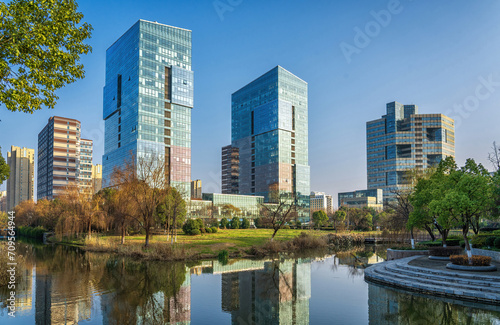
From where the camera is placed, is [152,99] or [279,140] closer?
[152,99]

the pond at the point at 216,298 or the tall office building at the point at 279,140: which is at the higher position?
the tall office building at the point at 279,140

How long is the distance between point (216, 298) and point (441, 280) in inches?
583

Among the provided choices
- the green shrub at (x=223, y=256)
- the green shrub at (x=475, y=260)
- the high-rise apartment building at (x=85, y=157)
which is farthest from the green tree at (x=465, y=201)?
the high-rise apartment building at (x=85, y=157)

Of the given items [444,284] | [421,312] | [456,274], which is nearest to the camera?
[421,312]

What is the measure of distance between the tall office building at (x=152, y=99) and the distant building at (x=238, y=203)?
19.3 m

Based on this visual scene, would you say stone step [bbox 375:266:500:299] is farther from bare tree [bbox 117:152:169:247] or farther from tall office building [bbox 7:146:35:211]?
tall office building [bbox 7:146:35:211]

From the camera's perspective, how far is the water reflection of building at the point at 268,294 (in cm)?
1708

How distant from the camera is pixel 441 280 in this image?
74.3 ft

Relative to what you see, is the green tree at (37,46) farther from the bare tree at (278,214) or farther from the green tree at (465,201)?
the bare tree at (278,214)

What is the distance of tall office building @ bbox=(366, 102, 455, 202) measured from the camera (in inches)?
6599

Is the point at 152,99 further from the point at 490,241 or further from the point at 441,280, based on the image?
the point at 441,280

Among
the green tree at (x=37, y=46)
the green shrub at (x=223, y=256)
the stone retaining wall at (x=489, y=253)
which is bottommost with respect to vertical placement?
the green shrub at (x=223, y=256)

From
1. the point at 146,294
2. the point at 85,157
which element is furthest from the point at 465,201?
the point at 85,157

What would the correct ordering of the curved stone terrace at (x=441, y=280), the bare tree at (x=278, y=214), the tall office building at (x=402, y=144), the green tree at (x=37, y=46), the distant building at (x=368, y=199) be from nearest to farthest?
the green tree at (x=37, y=46)
the curved stone terrace at (x=441, y=280)
the bare tree at (x=278, y=214)
the tall office building at (x=402, y=144)
the distant building at (x=368, y=199)
